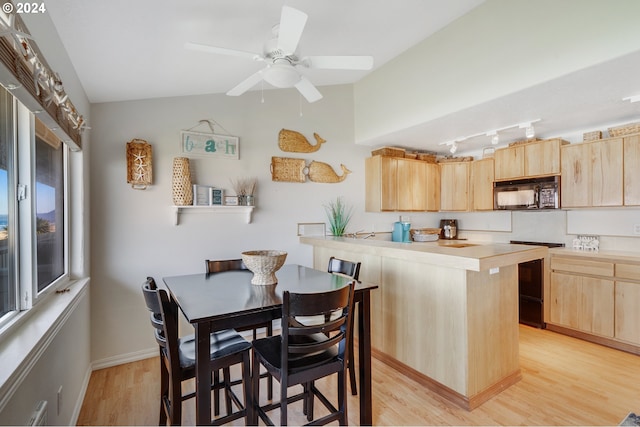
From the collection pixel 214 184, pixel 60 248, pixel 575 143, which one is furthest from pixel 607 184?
pixel 60 248

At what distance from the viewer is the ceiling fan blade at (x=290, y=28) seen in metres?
1.57

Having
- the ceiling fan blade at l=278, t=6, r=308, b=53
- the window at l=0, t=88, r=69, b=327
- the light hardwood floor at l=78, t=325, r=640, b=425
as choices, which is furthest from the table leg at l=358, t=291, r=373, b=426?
the window at l=0, t=88, r=69, b=327

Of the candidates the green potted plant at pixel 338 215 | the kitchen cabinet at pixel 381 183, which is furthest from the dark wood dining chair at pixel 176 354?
the kitchen cabinet at pixel 381 183

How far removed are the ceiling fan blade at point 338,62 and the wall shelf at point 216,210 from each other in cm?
177

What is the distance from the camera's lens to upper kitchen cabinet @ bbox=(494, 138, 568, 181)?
3.63m

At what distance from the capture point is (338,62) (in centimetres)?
207

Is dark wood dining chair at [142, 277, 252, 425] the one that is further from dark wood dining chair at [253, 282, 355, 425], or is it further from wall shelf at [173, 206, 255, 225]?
wall shelf at [173, 206, 255, 225]

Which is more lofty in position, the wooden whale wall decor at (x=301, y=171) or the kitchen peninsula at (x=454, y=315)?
the wooden whale wall decor at (x=301, y=171)

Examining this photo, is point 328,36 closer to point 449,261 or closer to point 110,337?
point 449,261

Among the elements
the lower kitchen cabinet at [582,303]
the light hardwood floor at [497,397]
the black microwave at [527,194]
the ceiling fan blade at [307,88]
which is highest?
the ceiling fan blade at [307,88]

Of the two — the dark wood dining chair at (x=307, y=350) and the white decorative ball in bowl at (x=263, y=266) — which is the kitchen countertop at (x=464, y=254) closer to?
the dark wood dining chair at (x=307, y=350)

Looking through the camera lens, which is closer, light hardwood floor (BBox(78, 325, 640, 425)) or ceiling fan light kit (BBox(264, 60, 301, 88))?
ceiling fan light kit (BBox(264, 60, 301, 88))

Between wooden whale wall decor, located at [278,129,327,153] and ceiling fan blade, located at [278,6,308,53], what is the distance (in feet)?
6.13

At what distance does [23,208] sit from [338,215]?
301 centimetres
